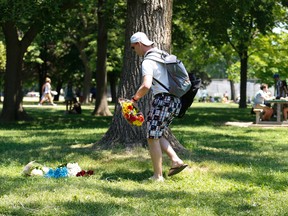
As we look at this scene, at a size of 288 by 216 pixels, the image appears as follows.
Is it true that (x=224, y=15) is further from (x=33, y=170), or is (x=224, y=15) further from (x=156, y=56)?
(x=33, y=170)

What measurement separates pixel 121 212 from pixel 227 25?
49.8ft

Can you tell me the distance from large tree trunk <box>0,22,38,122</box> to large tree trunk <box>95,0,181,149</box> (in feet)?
34.5

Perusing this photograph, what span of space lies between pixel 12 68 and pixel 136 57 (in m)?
10.9

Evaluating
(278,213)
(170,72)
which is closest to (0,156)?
(170,72)

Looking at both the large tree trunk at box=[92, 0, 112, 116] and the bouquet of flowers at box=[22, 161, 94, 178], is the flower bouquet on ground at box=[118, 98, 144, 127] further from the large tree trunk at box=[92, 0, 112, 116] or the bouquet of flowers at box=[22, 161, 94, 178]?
the large tree trunk at box=[92, 0, 112, 116]

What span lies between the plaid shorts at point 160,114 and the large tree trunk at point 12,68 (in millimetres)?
12895

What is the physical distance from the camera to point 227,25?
19297mm

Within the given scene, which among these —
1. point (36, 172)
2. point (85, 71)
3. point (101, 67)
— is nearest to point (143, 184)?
point (36, 172)

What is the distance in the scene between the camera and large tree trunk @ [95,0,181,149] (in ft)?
27.2

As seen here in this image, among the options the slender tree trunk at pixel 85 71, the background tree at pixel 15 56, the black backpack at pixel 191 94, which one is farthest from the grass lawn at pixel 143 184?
the slender tree trunk at pixel 85 71

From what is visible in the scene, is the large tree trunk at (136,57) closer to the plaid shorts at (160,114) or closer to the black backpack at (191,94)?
the black backpack at (191,94)

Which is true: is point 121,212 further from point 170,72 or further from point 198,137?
point 198,137

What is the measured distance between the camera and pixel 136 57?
28.2ft

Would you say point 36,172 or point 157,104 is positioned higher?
point 157,104
